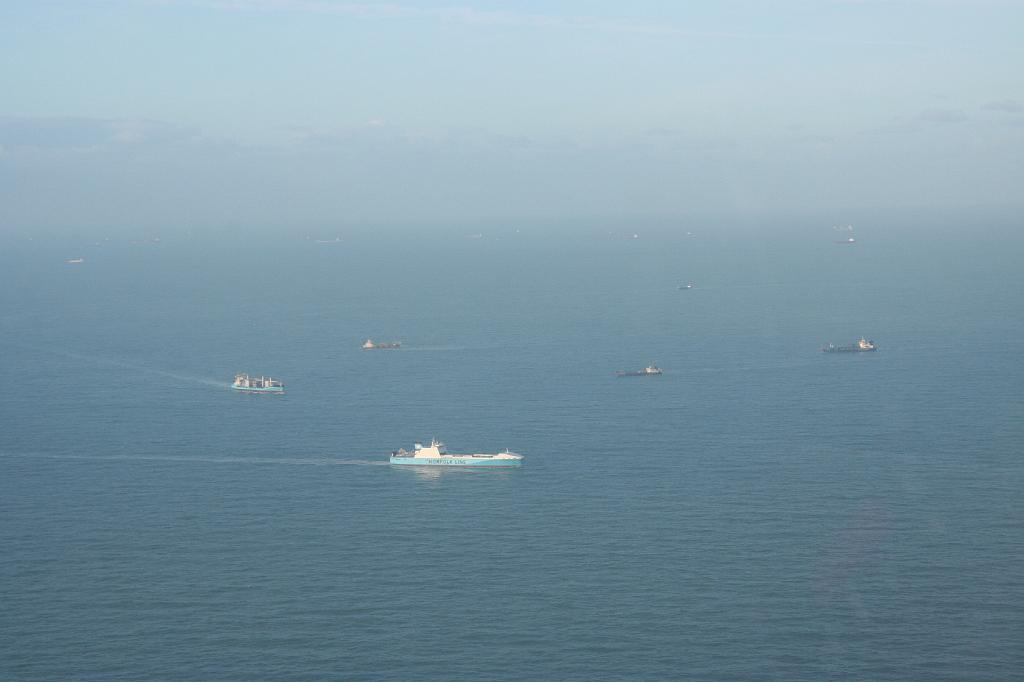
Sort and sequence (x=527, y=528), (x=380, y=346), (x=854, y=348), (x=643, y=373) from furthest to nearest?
(x=380, y=346) → (x=854, y=348) → (x=643, y=373) → (x=527, y=528)

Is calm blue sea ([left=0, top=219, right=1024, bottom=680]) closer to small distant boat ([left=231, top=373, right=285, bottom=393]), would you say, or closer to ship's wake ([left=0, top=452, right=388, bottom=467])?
ship's wake ([left=0, top=452, right=388, bottom=467])

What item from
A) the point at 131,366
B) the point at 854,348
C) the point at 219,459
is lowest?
the point at 219,459

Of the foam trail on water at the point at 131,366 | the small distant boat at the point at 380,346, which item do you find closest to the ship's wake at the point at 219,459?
the foam trail on water at the point at 131,366

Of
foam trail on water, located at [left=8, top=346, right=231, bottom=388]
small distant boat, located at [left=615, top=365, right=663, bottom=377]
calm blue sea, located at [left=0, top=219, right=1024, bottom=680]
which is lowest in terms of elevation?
calm blue sea, located at [left=0, top=219, right=1024, bottom=680]

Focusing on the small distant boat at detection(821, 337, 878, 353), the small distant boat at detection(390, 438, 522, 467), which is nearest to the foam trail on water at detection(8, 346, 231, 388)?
the small distant boat at detection(390, 438, 522, 467)

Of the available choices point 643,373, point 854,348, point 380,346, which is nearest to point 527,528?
point 643,373

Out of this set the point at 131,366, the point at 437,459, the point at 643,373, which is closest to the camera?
the point at 437,459

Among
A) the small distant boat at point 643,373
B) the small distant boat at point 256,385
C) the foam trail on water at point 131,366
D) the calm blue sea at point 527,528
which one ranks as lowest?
the calm blue sea at point 527,528

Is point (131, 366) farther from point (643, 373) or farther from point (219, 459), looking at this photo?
point (643, 373)

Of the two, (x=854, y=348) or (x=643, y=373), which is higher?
(x=854, y=348)

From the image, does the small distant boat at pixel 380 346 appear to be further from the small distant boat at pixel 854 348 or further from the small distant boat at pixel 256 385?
the small distant boat at pixel 854 348
